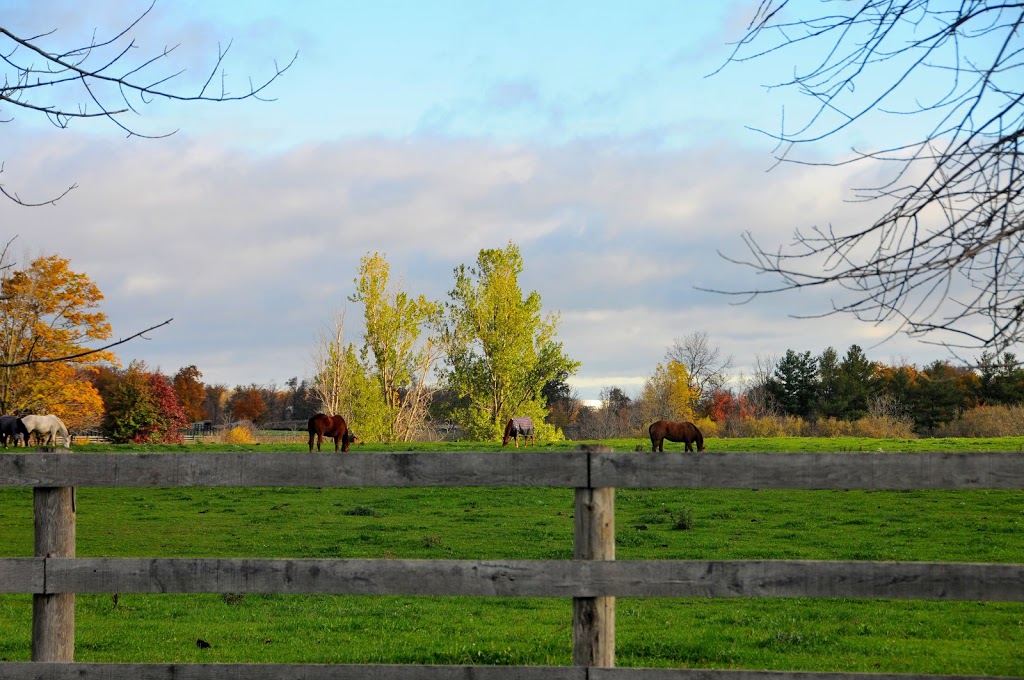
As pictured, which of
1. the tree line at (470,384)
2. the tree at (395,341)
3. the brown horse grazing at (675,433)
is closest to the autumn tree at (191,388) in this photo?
the tree line at (470,384)

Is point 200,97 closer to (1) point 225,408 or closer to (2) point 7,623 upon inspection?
(2) point 7,623

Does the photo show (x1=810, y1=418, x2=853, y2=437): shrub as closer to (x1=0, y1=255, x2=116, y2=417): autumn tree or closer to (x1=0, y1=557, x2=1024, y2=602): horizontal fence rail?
(x1=0, y1=255, x2=116, y2=417): autumn tree

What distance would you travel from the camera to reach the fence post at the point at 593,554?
5438 mm

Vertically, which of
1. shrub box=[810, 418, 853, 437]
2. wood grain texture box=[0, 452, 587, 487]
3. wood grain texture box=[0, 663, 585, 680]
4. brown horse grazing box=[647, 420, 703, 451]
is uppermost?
wood grain texture box=[0, 452, 587, 487]

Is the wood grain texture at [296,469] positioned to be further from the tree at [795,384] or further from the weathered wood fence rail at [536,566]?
the tree at [795,384]

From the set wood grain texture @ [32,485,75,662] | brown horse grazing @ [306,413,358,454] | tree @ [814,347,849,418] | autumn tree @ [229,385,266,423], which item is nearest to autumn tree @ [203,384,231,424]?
autumn tree @ [229,385,266,423]

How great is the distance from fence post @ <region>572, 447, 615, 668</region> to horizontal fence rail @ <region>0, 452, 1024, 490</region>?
4.2 inches

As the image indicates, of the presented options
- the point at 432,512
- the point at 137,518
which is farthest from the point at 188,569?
the point at 137,518

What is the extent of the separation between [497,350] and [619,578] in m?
52.9

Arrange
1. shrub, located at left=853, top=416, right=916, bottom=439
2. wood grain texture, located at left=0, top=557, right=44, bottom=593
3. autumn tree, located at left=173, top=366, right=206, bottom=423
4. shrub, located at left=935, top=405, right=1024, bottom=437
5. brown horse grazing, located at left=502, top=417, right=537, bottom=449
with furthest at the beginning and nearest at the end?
1. autumn tree, located at left=173, top=366, right=206, bottom=423
2. shrub, located at left=853, top=416, right=916, bottom=439
3. shrub, located at left=935, top=405, right=1024, bottom=437
4. brown horse grazing, located at left=502, top=417, right=537, bottom=449
5. wood grain texture, located at left=0, top=557, right=44, bottom=593

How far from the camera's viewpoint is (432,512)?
69.0 ft

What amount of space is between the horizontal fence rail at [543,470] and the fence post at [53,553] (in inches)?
5.7

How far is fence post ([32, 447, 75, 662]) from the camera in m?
5.78

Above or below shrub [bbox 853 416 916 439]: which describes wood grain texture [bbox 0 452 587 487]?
above
